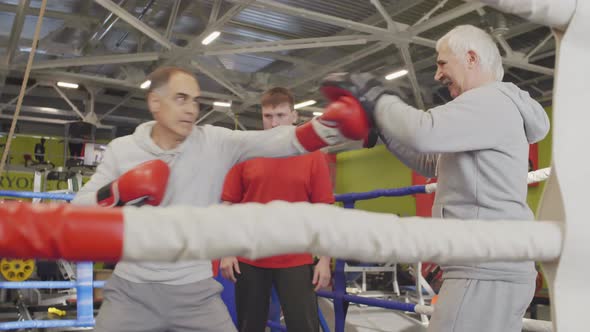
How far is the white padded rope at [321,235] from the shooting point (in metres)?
0.56

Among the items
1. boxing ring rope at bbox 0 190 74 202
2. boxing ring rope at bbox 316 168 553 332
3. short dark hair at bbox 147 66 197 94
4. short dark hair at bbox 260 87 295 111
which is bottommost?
boxing ring rope at bbox 316 168 553 332

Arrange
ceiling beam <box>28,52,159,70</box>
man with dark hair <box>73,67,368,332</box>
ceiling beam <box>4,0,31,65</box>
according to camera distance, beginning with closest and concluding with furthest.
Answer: man with dark hair <box>73,67,368,332</box> → ceiling beam <box>4,0,31,65</box> → ceiling beam <box>28,52,159,70</box>

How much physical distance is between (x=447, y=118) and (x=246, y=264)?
120 centimetres

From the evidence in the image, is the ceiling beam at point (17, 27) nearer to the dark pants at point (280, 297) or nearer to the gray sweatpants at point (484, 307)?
the dark pants at point (280, 297)

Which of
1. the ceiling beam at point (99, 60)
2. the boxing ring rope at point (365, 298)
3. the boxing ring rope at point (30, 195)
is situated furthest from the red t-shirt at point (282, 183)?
the ceiling beam at point (99, 60)

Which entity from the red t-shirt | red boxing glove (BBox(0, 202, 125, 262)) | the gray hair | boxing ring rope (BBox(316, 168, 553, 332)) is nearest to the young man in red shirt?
the red t-shirt

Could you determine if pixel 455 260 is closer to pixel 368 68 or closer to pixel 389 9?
pixel 389 9

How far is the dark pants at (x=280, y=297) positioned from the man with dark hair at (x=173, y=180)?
1.68 feet

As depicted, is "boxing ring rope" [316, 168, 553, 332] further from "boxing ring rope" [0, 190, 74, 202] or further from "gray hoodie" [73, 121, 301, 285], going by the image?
"boxing ring rope" [0, 190, 74, 202]

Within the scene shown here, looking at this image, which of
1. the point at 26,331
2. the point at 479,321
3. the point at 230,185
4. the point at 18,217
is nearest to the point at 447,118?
the point at 479,321

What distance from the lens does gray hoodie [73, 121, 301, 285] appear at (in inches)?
57.5

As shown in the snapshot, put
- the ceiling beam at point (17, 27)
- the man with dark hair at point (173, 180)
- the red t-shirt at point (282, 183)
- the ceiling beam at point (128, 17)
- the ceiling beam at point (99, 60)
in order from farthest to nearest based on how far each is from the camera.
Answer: the ceiling beam at point (99, 60) → the ceiling beam at point (17, 27) → the ceiling beam at point (128, 17) → the red t-shirt at point (282, 183) → the man with dark hair at point (173, 180)

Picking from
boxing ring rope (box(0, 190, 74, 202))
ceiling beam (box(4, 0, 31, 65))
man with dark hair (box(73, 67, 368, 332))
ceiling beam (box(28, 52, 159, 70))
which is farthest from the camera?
ceiling beam (box(28, 52, 159, 70))

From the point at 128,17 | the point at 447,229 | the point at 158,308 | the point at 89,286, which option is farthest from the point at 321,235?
the point at 128,17
